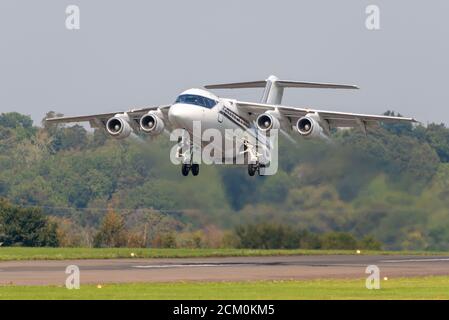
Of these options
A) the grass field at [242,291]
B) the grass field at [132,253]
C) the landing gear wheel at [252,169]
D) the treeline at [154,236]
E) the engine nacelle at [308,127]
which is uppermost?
the engine nacelle at [308,127]

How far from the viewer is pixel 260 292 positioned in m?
29.8

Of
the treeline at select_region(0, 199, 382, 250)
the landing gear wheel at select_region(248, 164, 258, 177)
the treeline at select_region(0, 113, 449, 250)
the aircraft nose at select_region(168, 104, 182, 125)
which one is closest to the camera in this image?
the aircraft nose at select_region(168, 104, 182, 125)

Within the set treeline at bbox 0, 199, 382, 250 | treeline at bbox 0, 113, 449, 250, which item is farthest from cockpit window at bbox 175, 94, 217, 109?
treeline at bbox 0, 199, 382, 250

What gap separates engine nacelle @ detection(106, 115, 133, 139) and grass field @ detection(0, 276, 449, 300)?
18.7 m

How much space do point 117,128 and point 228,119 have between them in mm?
5231

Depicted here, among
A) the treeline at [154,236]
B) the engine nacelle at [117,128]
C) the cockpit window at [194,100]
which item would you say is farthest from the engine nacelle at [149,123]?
the treeline at [154,236]

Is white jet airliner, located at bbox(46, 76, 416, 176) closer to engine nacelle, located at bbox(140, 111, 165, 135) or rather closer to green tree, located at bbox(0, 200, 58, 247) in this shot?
engine nacelle, located at bbox(140, 111, 165, 135)

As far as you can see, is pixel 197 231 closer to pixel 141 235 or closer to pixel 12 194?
pixel 141 235

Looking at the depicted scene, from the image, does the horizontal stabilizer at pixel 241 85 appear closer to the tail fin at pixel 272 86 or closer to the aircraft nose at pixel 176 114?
the tail fin at pixel 272 86

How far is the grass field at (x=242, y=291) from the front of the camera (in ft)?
93.1

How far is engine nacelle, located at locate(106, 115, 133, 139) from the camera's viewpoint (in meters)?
50.5

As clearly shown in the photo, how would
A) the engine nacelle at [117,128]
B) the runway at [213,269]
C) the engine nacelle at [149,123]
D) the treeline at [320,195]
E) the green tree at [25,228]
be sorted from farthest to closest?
the green tree at [25,228], the engine nacelle at [117,128], the engine nacelle at [149,123], the treeline at [320,195], the runway at [213,269]

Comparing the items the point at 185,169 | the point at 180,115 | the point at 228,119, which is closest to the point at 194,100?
the point at 180,115

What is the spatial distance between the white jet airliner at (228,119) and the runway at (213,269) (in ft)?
16.5
